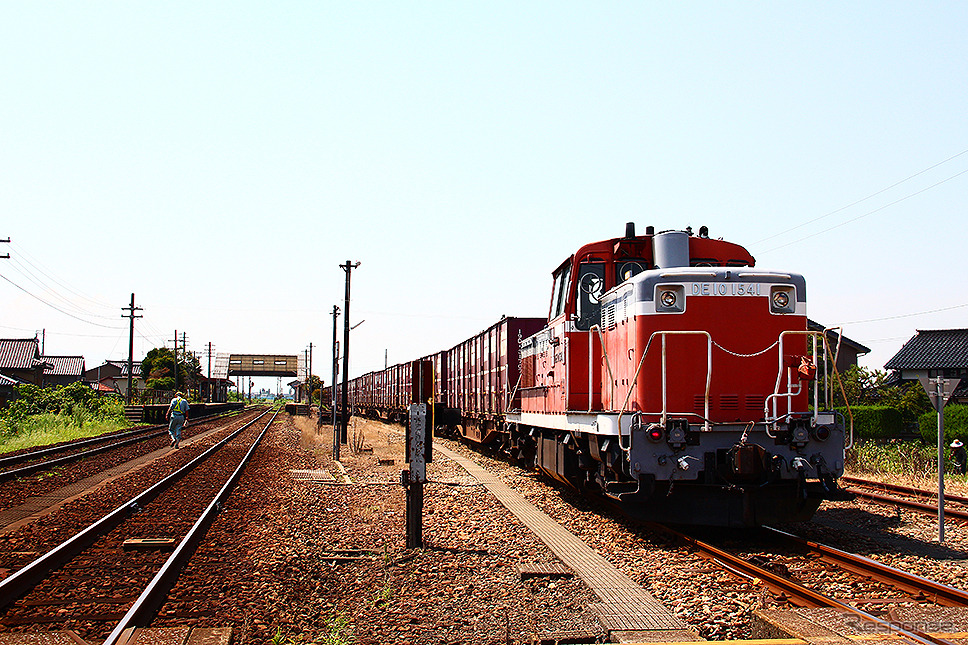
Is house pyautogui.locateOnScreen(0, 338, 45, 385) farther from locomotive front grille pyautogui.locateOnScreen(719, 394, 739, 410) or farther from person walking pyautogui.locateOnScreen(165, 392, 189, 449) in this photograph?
locomotive front grille pyautogui.locateOnScreen(719, 394, 739, 410)

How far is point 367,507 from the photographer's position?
1113 centimetres

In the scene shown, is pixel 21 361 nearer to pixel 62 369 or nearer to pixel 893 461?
pixel 62 369

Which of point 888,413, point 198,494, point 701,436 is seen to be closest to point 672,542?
point 701,436

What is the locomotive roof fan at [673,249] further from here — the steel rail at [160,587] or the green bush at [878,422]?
the green bush at [878,422]

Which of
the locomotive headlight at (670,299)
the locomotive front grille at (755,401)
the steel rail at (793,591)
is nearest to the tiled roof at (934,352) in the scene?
the locomotive front grille at (755,401)

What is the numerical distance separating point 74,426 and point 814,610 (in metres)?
35.1

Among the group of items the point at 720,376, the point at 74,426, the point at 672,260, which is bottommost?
the point at 74,426

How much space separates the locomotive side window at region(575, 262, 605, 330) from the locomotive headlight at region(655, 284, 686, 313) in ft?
5.88

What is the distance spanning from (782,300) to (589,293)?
257cm

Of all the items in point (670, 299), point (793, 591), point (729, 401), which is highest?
point (670, 299)

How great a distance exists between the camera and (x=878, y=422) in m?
23.8

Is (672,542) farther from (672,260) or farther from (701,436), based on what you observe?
(672,260)

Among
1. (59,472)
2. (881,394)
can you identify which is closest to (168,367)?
(59,472)

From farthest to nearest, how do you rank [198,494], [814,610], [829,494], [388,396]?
[388,396], [198,494], [829,494], [814,610]
